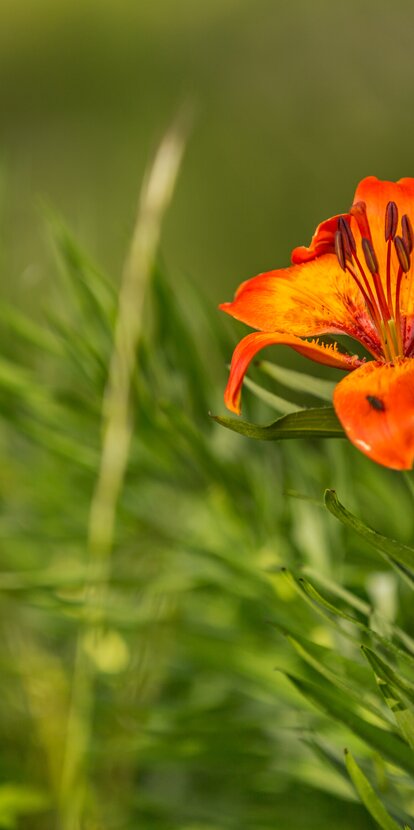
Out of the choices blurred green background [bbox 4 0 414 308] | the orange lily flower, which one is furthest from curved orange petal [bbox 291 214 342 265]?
blurred green background [bbox 4 0 414 308]

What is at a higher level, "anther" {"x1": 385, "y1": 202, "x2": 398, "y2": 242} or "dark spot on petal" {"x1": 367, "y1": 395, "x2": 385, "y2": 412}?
"anther" {"x1": 385, "y1": 202, "x2": 398, "y2": 242}

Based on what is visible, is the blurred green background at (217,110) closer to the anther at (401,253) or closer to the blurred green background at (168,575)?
the blurred green background at (168,575)

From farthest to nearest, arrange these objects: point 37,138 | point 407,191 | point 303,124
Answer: point 37,138 → point 303,124 → point 407,191

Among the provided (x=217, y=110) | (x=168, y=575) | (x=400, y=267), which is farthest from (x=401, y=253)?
(x=217, y=110)

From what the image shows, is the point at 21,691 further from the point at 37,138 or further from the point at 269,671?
the point at 37,138

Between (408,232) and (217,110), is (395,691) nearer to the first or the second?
(408,232)

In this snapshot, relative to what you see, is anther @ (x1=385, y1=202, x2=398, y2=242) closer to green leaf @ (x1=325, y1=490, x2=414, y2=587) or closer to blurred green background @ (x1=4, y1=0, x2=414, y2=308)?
green leaf @ (x1=325, y1=490, x2=414, y2=587)

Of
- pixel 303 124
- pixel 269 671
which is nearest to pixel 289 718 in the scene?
pixel 269 671
